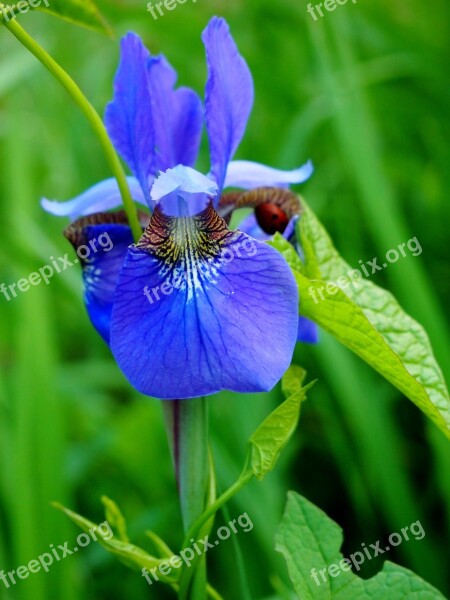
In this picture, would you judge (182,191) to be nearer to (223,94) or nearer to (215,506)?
(223,94)

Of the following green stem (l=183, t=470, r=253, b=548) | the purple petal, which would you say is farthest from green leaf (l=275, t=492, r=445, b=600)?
the purple petal

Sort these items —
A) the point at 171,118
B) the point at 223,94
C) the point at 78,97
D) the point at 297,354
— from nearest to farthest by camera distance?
the point at 78,97, the point at 223,94, the point at 171,118, the point at 297,354

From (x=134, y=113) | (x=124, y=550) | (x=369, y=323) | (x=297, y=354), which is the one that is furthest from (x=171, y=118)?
(x=297, y=354)

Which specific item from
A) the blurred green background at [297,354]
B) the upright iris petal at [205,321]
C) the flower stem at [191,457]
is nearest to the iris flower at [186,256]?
the upright iris petal at [205,321]

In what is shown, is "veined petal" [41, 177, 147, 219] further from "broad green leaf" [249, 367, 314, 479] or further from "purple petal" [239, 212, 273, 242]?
"broad green leaf" [249, 367, 314, 479]

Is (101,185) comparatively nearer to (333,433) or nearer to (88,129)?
(333,433)

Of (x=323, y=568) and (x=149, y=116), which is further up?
(x=149, y=116)
